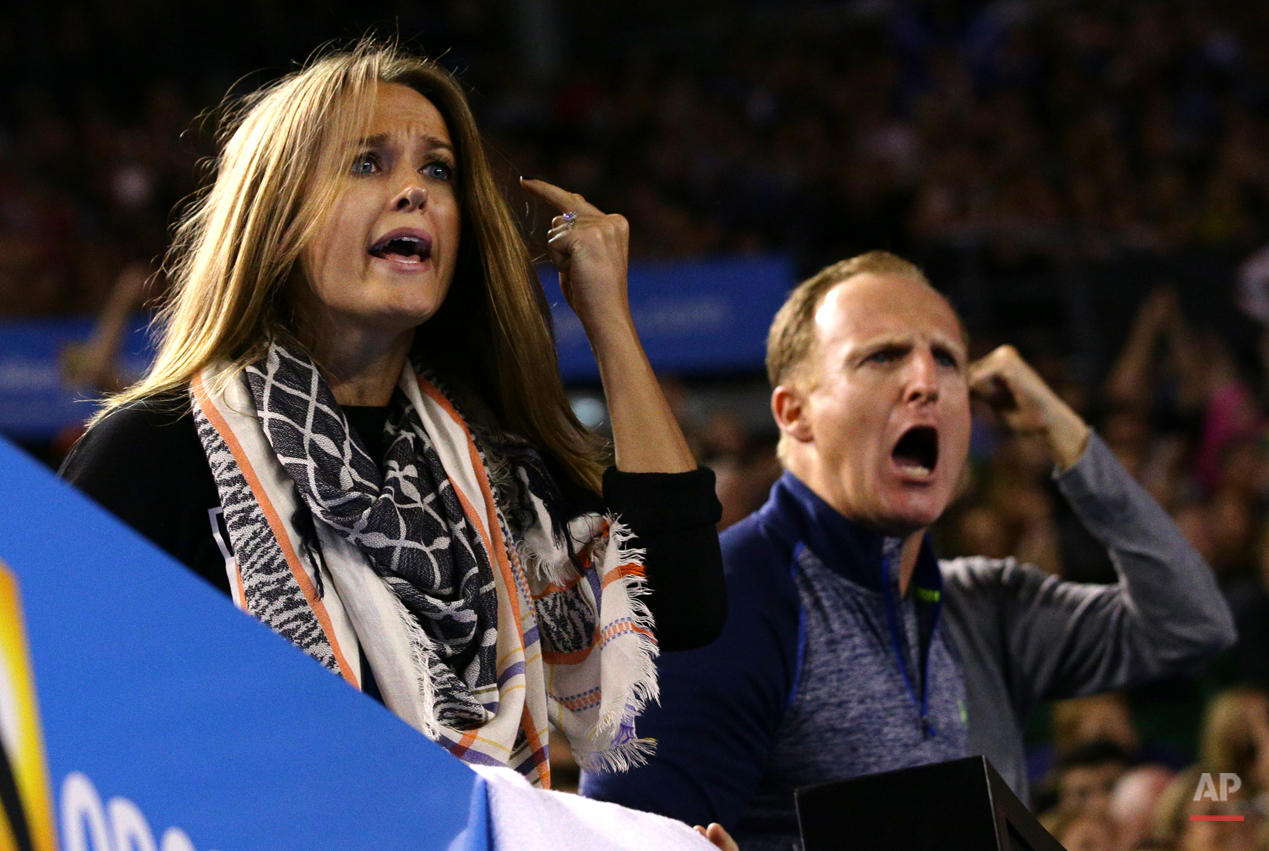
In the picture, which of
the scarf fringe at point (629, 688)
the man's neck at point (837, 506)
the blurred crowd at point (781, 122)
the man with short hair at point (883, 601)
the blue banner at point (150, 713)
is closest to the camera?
the blue banner at point (150, 713)

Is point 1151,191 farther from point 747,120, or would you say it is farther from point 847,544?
point 847,544

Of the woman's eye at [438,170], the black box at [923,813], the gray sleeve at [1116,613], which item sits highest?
the woman's eye at [438,170]

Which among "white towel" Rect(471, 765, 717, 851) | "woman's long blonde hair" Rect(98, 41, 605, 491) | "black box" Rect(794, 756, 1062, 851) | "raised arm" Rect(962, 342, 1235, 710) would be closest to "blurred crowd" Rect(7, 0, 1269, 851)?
"raised arm" Rect(962, 342, 1235, 710)

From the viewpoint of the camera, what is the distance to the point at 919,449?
2.08m

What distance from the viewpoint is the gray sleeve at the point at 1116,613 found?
216cm

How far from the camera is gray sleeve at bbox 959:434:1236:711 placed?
216 cm

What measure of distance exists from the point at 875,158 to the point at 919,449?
21.0 feet

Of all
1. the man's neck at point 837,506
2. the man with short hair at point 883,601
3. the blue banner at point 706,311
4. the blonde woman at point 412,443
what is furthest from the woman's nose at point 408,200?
the blue banner at point 706,311

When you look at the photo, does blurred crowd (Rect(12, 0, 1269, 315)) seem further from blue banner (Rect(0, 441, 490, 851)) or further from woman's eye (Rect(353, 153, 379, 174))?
blue banner (Rect(0, 441, 490, 851))

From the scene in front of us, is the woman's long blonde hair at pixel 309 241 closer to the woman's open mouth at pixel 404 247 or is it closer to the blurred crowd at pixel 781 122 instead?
the woman's open mouth at pixel 404 247

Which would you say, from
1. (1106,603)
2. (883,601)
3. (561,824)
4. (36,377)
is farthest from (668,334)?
(561,824)

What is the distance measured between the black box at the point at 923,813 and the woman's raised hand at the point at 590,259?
0.59 metres

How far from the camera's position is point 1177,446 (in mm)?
Answer: 5719

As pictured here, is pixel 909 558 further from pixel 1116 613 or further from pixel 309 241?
pixel 309 241
